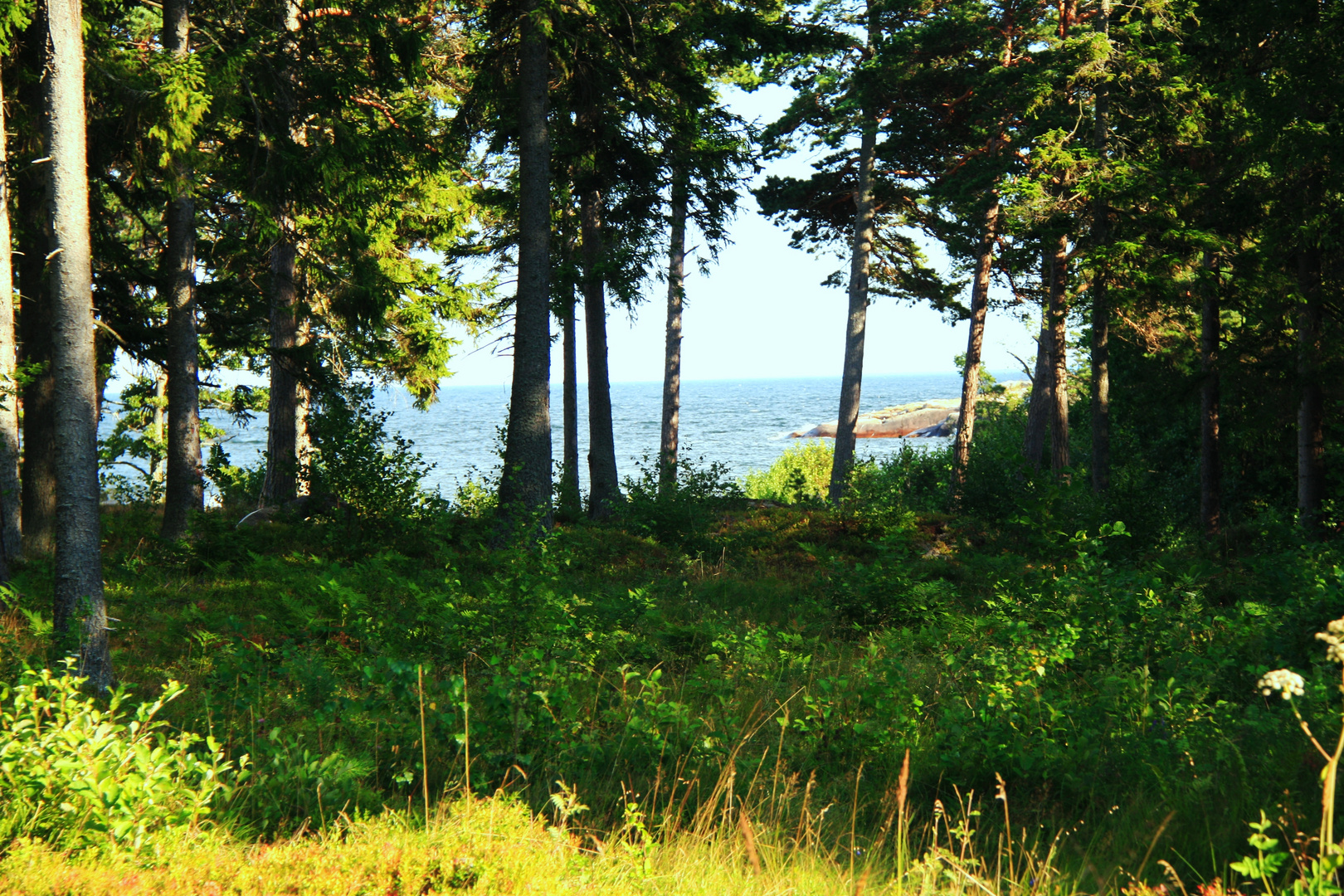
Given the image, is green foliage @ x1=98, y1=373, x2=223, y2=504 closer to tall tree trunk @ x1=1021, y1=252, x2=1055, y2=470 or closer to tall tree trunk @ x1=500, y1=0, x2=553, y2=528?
tall tree trunk @ x1=500, y1=0, x2=553, y2=528

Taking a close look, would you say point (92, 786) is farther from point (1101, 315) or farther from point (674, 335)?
point (674, 335)

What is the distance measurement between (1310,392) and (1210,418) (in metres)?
2.94

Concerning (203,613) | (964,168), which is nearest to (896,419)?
(964,168)

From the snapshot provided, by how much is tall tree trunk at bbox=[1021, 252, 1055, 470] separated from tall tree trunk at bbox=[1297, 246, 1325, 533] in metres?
5.97

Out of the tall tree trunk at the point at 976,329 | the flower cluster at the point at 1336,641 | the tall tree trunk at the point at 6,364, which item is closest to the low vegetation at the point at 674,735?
the flower cluster at the point at 1336,641

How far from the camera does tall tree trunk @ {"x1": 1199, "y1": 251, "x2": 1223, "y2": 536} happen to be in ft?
44.7

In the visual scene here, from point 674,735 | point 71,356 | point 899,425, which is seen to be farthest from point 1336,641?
point 899,425

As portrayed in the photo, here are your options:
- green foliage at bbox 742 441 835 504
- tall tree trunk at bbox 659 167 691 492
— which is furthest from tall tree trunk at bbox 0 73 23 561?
green foliage at bbox 742 441 835 504

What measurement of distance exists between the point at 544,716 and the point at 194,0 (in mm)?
11379

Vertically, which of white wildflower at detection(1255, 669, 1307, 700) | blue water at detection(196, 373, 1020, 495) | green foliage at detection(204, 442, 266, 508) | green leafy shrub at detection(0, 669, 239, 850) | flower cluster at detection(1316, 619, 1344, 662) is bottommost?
blue water at detection(196, 373, 1020, 495)

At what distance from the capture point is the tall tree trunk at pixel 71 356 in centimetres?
579

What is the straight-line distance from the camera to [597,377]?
15.3m

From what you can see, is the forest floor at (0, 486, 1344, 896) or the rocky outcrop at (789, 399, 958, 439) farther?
the rocky outcrop at (789, 399, 958, 439)

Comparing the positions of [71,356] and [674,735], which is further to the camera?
[71,356]
